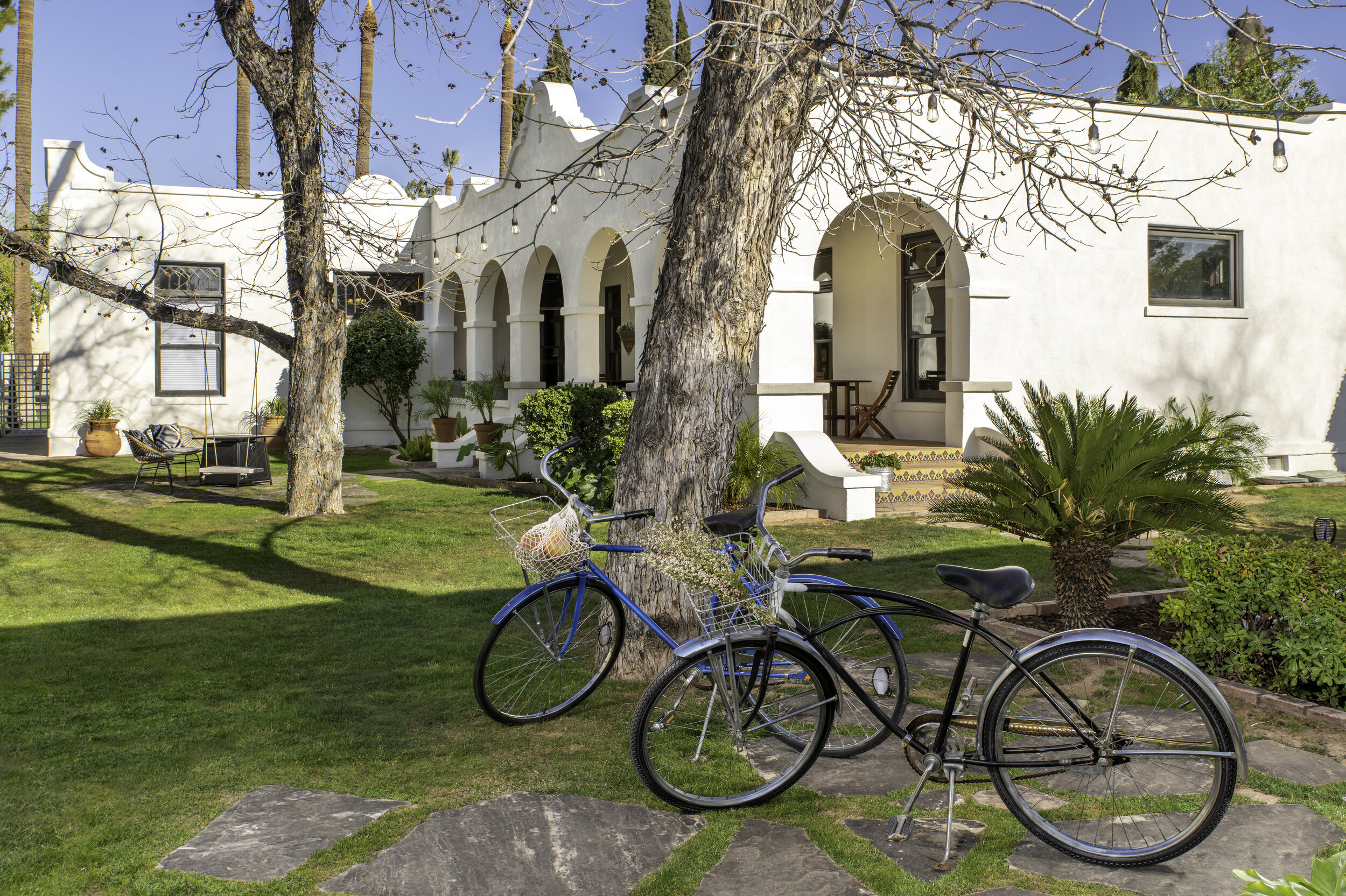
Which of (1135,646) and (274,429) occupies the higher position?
(274,429)

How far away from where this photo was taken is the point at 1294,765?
3.63 meters

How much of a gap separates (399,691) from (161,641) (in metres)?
1.86

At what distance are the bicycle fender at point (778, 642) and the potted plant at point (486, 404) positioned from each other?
37.7ft

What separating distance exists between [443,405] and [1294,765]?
14.6 metres

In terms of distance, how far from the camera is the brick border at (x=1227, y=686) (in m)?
4.05

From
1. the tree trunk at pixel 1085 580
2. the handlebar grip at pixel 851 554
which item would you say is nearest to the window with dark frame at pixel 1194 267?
the tree trunk at pixel 1085 580

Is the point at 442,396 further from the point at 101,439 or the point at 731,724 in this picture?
the point at 731,724

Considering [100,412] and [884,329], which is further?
[100,412]

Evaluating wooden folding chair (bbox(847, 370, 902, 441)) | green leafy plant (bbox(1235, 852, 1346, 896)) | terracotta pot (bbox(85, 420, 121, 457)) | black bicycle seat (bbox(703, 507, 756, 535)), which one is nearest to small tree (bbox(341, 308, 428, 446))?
terracotta pot (bbox(85, 420, 121, 457))

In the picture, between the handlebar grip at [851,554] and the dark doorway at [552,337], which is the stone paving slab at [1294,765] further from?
the dark doorway at [552,337]

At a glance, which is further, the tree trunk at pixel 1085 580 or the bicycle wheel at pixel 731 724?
the tree trunk at pixel 1085 580

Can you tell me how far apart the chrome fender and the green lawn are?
20.6 inches

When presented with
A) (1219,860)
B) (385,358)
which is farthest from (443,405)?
(1219,860)

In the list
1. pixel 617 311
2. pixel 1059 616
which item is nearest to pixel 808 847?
pixel 1059 616
